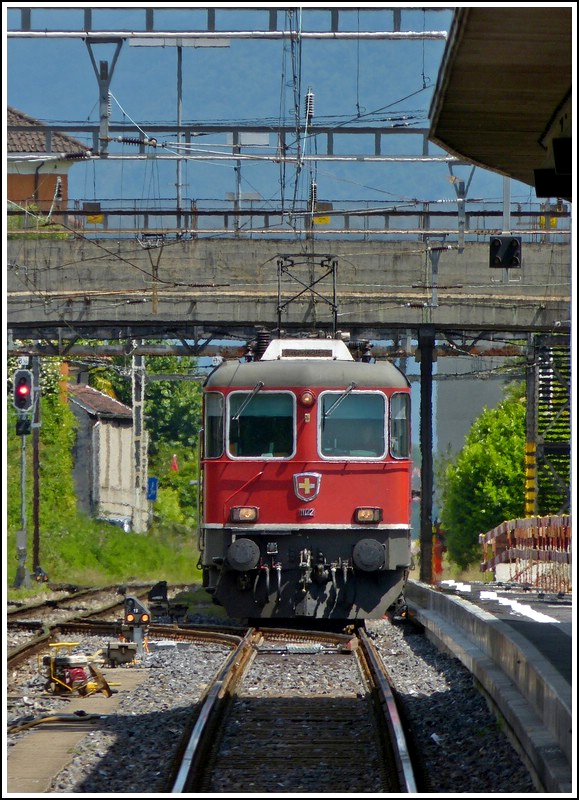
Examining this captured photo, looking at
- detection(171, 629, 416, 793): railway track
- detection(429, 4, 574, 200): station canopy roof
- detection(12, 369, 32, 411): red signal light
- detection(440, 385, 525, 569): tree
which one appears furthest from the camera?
detection(440, 385, 525, 569): tree

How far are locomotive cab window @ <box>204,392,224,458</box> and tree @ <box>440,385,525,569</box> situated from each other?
46864 millimetres

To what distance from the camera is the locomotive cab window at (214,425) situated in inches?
649

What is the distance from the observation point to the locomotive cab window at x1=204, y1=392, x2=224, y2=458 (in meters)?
16.5

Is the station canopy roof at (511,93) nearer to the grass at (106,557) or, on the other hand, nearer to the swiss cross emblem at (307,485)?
the swiss cross emblem at (307,485)

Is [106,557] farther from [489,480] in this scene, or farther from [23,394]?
[489,480]

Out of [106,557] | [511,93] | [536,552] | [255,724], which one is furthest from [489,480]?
[511,93]

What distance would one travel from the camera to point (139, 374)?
46094mm

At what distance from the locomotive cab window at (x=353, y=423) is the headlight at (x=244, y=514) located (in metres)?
1.19

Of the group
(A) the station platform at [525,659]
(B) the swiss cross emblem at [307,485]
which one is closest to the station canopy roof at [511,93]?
(A) the station platform at [525,659]

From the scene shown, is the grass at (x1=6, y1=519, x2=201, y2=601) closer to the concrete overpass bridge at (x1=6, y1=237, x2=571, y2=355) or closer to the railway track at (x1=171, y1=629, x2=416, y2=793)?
the concrete overpass bridge at (x1=6, y1=237, x2=571, y2=355)

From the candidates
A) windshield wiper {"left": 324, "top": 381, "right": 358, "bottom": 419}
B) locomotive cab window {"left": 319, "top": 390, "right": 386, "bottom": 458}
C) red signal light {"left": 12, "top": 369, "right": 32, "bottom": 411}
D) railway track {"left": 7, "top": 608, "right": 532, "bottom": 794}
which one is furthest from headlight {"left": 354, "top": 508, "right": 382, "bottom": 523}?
red signal light {"left": 12, "top": 369, "right": 32, "bottom": 411}

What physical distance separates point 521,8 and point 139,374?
3990 centimetres

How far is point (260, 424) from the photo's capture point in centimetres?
1653

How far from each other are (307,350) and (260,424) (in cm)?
125
